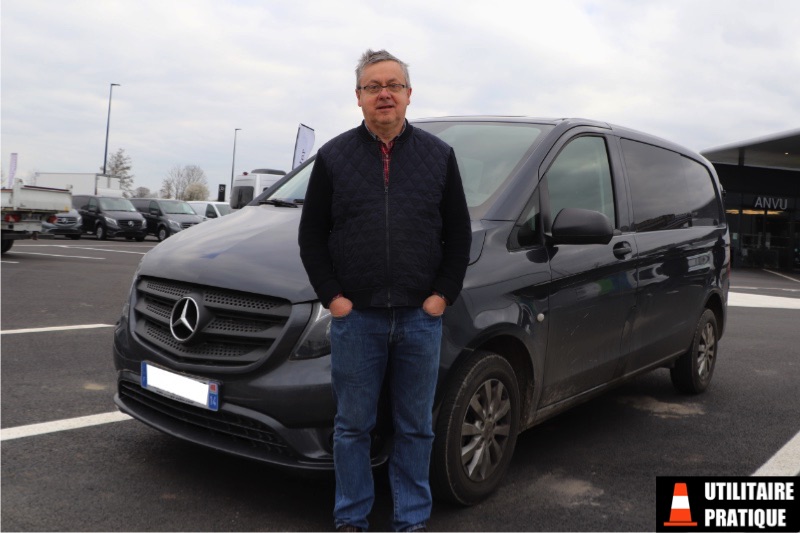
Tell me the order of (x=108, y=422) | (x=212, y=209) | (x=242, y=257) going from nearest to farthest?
(x=242, y=257), (x=108, y=422), (x=212, y=209)

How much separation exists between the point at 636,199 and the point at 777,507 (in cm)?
186

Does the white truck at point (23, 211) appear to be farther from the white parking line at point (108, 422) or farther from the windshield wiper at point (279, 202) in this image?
the windshield wiper at point (279, 202)

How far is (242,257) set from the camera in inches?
123

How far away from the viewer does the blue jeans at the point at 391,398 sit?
8.77 ft

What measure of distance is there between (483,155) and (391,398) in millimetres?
1508

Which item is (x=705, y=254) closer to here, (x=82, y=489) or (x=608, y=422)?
(x=608, y=422)

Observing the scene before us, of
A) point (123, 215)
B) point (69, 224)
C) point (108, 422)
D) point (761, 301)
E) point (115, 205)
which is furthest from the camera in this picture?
point (115, 205)

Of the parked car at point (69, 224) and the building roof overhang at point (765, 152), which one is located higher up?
the building roof overhang at point (765, 152)

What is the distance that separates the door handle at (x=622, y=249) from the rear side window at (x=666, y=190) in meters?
0.27

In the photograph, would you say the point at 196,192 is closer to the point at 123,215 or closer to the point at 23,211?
the point at 123,215

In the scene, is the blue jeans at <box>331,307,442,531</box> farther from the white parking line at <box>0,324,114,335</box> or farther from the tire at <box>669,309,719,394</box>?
the white parking line at <box>0,324,114,335</box>

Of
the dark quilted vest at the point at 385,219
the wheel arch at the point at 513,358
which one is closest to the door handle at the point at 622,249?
the wheel arch at the point at 513,358

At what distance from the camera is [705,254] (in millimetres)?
5285

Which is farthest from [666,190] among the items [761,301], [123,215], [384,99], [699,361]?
[123,215]
